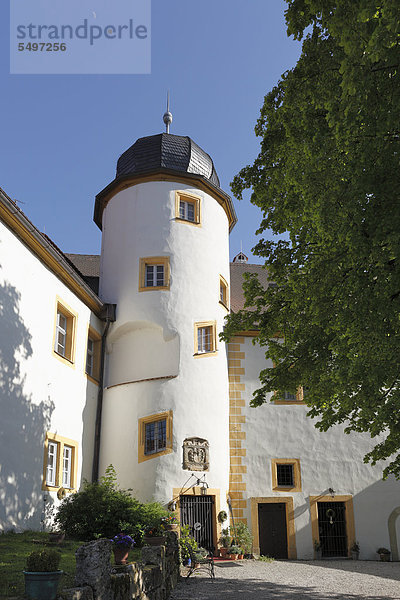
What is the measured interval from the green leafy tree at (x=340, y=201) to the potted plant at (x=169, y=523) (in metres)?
4.48

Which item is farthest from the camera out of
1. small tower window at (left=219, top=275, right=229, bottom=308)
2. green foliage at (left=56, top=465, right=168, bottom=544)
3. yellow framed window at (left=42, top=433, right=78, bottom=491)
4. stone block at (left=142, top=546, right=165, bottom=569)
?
small tower window at (left=219, top=275, right=229, bottom=308)

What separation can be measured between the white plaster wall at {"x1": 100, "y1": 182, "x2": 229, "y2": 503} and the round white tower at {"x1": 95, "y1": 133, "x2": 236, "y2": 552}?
0.03m

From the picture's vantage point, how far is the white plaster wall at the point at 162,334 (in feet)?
57.9

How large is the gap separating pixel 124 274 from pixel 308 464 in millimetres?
8406

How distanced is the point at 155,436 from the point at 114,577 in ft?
33.6

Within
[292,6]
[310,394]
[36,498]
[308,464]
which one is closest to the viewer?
[292,6]

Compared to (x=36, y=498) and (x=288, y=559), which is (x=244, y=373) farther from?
(x=36, y=498)

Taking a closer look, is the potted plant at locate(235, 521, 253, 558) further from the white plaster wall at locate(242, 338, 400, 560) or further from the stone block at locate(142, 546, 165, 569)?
the stone block at locate(142, 546, 165, 569)

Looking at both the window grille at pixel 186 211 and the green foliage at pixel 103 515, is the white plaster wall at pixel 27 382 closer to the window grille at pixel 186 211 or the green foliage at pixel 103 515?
the green foliage at pixel 103 515

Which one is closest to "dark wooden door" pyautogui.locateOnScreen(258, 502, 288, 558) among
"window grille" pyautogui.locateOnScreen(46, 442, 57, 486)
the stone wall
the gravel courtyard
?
the gravel courtyard

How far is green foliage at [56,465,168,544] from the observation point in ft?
44.0

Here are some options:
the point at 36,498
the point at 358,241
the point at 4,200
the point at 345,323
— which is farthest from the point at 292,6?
the point at 36,498

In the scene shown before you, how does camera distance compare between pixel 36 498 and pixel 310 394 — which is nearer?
pixel 310 394

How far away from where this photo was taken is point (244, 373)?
20109 mm
